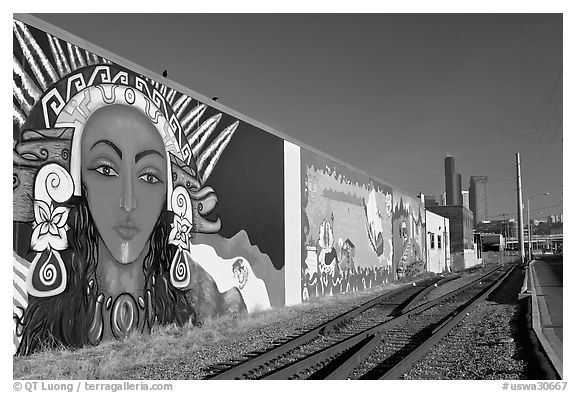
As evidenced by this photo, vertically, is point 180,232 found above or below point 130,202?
below

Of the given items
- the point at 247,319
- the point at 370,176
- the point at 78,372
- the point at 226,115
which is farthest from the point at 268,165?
the point at 370,176

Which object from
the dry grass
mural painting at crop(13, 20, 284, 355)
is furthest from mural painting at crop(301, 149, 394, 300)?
the dry grass

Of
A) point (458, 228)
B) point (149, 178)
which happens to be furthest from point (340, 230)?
point (458, 228)

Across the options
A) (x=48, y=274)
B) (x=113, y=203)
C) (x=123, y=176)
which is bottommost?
(x=48, y=274)

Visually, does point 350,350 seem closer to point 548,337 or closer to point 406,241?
point 548,337

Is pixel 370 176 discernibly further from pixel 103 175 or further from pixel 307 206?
pixel 103 175

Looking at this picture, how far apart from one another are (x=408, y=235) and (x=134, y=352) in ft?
94.2

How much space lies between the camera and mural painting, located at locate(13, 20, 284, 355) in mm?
8305

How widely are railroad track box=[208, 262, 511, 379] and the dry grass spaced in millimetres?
1384

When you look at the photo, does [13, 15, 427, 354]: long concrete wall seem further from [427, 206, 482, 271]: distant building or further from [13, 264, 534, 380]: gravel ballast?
[427, 206, 482, 271]: distant building

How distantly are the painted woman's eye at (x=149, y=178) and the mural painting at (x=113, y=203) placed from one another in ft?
0.07

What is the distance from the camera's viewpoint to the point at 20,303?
798 centimetres

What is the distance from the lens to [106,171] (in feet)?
32.4

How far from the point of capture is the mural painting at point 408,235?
1287 inches
